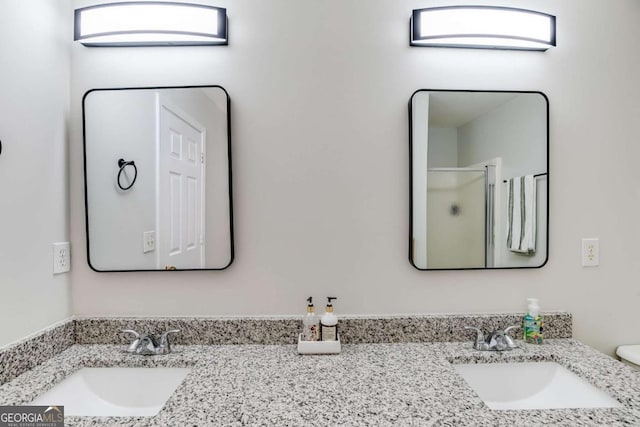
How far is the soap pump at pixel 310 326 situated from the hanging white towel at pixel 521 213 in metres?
0.82

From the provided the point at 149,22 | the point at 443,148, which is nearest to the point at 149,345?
the point at 149,22

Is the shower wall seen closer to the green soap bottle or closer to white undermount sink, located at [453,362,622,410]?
the green soap bottle

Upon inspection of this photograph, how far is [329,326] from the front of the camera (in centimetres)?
133

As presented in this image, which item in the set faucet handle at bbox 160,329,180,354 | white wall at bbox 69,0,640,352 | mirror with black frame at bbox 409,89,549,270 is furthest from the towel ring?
mirror with black frame at bbox 409,89,549,270

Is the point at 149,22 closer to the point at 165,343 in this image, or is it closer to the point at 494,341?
the point at 165,343

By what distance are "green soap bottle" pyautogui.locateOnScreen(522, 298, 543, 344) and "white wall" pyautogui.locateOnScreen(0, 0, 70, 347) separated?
179cm

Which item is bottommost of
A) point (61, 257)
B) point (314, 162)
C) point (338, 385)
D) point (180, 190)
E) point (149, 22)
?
point (338, 385)

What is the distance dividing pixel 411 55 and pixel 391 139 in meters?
0.35

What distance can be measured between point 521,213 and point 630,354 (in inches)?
27.6

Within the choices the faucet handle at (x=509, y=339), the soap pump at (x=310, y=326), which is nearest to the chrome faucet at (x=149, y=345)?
the soap pump at (x=310, y=326)

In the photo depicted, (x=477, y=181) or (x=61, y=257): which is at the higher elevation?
(x=477, y=181)

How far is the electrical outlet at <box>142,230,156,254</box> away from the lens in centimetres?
141

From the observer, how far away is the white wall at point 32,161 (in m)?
1.14

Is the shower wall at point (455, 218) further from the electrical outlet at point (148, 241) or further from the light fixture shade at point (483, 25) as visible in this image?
the electrical outlet at point (148, 241)
